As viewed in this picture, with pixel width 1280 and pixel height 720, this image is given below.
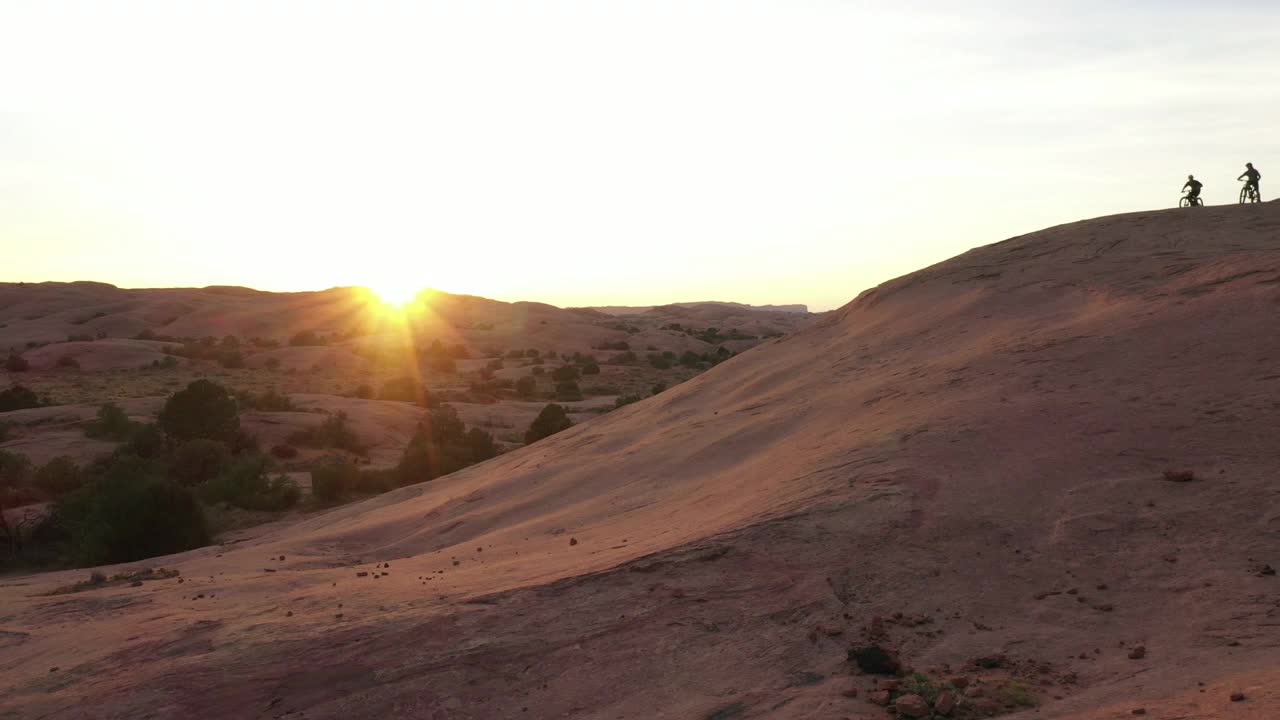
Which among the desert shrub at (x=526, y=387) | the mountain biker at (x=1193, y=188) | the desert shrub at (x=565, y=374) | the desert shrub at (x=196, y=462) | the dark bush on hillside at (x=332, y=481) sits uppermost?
the mountain biker at (x=1193, y=188)

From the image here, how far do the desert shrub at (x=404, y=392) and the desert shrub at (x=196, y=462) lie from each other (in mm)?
10987

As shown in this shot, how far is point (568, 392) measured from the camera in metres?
35.5

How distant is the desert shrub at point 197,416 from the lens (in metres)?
22.2

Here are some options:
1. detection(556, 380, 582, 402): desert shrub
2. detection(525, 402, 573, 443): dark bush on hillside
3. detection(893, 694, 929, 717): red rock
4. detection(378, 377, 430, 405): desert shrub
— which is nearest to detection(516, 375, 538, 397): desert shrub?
detection(556, 380, 582, 402): desert shrub

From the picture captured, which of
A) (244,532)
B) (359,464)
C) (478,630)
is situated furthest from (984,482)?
(359,464)

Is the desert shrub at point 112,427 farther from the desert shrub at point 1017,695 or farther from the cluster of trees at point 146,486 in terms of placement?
→ the desert shrub at point 1017,695

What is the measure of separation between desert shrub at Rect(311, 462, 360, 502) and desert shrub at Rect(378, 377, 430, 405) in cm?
1180

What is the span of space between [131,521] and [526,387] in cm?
2220

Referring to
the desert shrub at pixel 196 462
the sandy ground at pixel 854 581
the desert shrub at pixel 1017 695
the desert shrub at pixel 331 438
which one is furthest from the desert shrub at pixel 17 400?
the desert shrub at pixel 1017 695

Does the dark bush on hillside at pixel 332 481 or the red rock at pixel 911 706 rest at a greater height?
the red rock at pixel 911 706

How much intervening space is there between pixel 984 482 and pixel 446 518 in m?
7.93

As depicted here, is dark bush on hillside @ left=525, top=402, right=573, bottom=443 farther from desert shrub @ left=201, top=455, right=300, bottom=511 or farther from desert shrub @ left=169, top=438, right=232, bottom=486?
desert shrub @ left=169, top=438, right=232, bottom=486

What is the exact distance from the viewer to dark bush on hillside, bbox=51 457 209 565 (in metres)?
13.8

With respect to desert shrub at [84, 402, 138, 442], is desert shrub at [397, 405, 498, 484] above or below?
below
